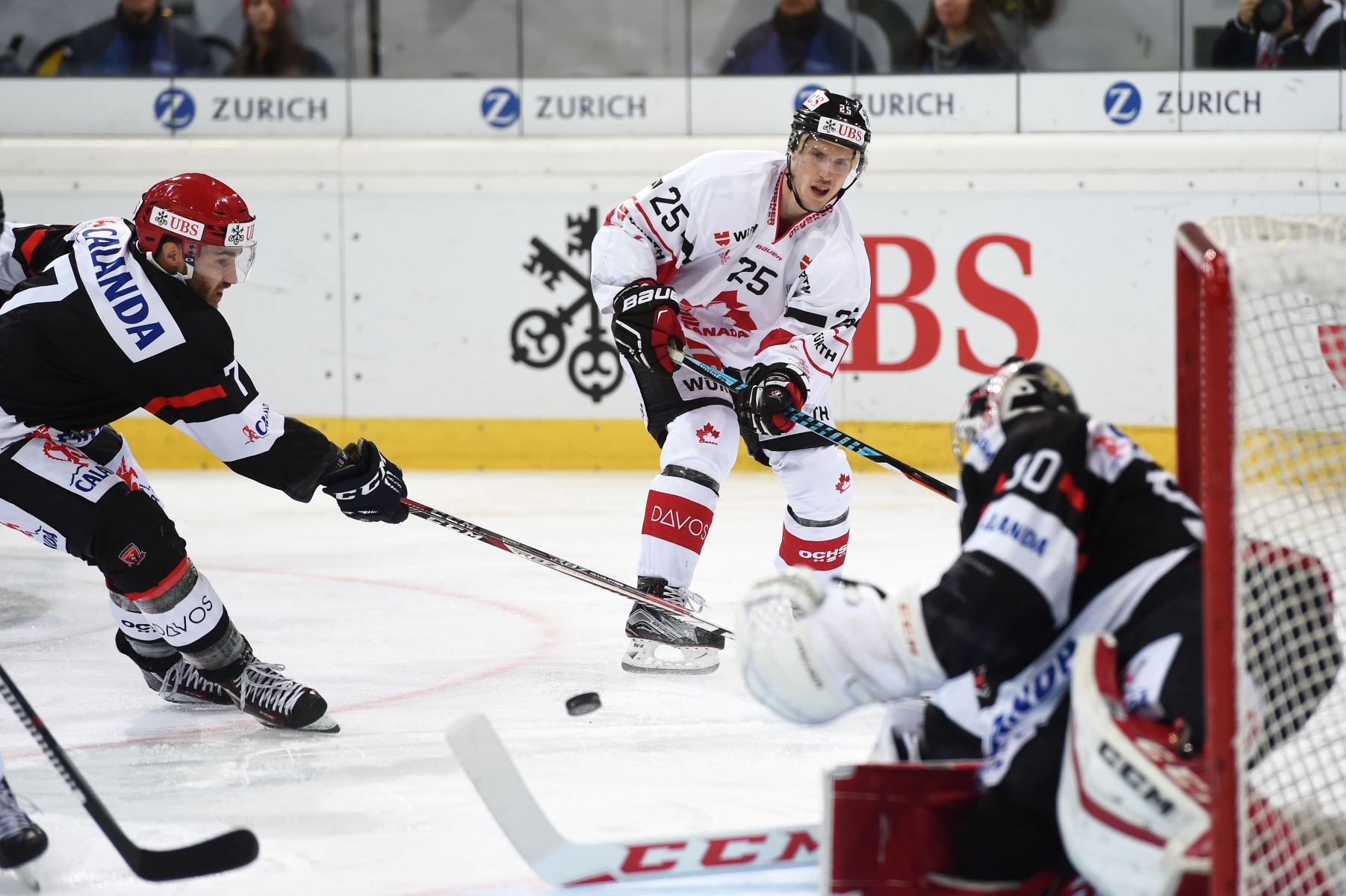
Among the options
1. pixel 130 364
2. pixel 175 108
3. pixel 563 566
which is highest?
pixel 175 108

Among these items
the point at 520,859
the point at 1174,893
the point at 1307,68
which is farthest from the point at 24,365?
the point at 1307,68

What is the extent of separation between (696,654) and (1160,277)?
3621 mm

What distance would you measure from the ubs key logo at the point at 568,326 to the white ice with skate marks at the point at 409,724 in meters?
1.50

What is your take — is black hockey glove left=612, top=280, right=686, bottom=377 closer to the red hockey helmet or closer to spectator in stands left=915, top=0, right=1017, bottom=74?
the red hockey helmet

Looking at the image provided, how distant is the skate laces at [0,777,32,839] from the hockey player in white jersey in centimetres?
133

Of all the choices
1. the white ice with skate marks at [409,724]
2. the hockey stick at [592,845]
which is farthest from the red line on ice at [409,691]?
the hockey stick at [592,845]

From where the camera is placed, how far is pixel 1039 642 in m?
1.47

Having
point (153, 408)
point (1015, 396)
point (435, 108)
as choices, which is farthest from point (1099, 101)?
point (1015, 396)

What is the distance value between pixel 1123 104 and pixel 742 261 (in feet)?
11.6

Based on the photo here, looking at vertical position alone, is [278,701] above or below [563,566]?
below

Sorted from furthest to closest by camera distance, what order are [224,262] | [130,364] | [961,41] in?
[961,41] < [224,262] < [130,364]

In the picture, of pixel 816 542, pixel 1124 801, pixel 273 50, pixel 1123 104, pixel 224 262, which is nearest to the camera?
pixel 1124 801

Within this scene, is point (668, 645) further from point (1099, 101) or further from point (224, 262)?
point (1099, 101)

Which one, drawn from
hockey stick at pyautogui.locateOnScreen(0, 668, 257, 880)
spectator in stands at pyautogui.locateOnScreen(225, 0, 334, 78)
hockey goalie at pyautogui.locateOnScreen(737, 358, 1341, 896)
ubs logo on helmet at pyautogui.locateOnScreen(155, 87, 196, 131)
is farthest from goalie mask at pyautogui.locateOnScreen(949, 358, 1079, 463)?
ubs logo on helmet at pyautogui.locateOnScreen(155, 87, 196, 131)
